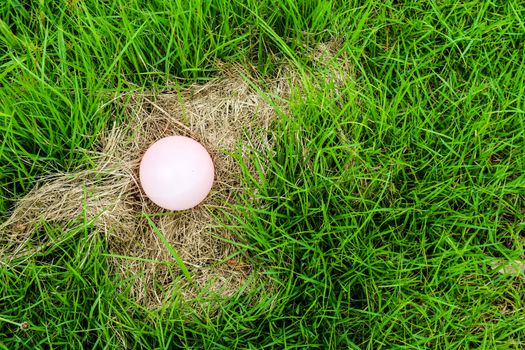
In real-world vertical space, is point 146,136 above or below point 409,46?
below

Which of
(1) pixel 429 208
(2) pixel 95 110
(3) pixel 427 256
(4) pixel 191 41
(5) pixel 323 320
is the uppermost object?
(4) pixel 191 41

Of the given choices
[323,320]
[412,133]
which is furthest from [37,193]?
[412,133]

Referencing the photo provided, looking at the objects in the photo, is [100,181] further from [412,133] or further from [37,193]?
[412,133]

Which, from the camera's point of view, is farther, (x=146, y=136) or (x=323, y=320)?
(x=146, y=136)

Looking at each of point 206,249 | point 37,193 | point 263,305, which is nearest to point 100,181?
point 37,193

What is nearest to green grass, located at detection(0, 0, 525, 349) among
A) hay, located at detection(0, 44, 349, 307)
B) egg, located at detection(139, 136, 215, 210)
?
hay, located at detection(0, 44, 349, 307)

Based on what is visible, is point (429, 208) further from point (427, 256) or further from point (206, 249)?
point (206, 249)
